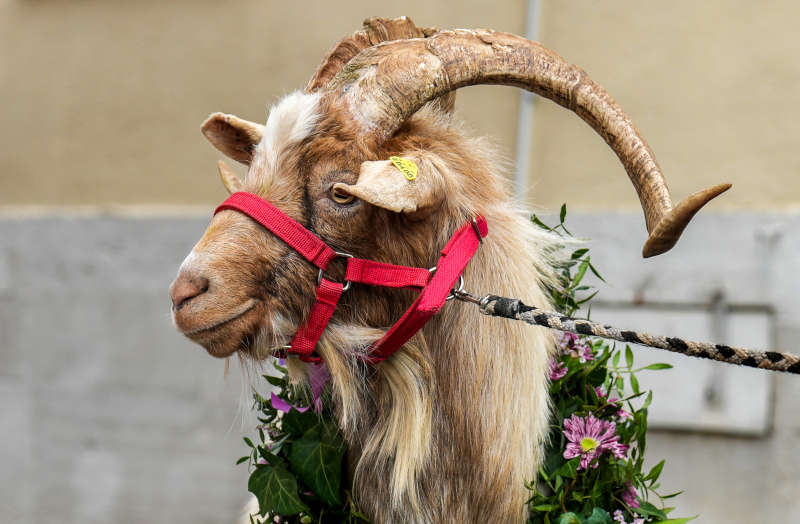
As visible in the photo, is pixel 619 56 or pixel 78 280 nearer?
pixel 619 56

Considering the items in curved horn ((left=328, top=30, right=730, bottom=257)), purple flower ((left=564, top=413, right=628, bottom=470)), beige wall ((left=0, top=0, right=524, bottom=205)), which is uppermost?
beige wall ((left=0, top=0, right=524, bottom=205))

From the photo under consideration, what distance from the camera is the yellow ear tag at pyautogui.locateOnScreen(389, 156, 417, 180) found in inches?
75.3

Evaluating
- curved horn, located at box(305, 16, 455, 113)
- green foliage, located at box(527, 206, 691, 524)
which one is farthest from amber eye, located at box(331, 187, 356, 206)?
green foliage, located at box(527, 206, 691, 524)

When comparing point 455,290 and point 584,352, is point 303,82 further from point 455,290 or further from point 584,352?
point 455,290

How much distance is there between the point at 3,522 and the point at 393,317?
5.97 meters

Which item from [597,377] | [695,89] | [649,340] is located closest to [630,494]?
[597,377]

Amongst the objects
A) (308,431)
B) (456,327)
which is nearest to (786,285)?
(456,327)

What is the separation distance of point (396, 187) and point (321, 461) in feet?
2.97

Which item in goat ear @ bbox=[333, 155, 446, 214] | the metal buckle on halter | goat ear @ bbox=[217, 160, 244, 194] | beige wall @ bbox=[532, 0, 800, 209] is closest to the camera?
goat ear @ bbox=[333, 155, 446, 214]

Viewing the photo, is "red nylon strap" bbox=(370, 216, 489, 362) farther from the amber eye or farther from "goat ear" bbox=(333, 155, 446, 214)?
the amber eye

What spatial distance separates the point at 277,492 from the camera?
222cm

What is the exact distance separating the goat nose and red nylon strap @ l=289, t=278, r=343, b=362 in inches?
11.6

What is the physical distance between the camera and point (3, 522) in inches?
253

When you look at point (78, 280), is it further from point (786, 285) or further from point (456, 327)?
point (786, 285)
